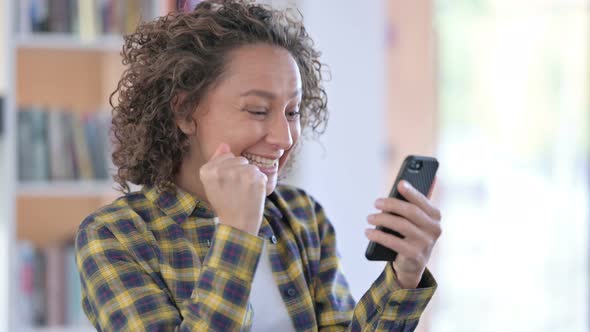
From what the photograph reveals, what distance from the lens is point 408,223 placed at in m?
1.03

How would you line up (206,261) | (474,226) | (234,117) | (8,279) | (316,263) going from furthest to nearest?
1. (474,226)
2. (8,279)
3. (316,263)
4. (234,117)
5. (206,261)

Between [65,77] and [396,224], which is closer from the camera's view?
[396,224]

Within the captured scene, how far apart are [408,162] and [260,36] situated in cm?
30

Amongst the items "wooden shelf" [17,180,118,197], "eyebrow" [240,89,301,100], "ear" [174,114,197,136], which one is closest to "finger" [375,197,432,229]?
"eyebrow" [240,89,301,100]

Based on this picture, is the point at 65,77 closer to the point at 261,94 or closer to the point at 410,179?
the point at 261,94

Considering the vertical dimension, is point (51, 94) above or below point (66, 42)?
below

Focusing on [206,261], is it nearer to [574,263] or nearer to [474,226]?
[474,226]

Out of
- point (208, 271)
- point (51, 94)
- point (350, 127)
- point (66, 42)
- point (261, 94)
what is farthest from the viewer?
point (350, 127)

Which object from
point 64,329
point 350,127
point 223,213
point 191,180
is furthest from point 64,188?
point 223,213

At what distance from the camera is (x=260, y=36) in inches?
46.1

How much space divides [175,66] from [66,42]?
1.42 metres

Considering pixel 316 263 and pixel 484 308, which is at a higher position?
pixel 316 263

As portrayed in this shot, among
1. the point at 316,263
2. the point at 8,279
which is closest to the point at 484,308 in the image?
the point at 8,279

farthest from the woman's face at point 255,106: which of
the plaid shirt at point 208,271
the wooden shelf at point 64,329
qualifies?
the wooden shelf at point 64,329
